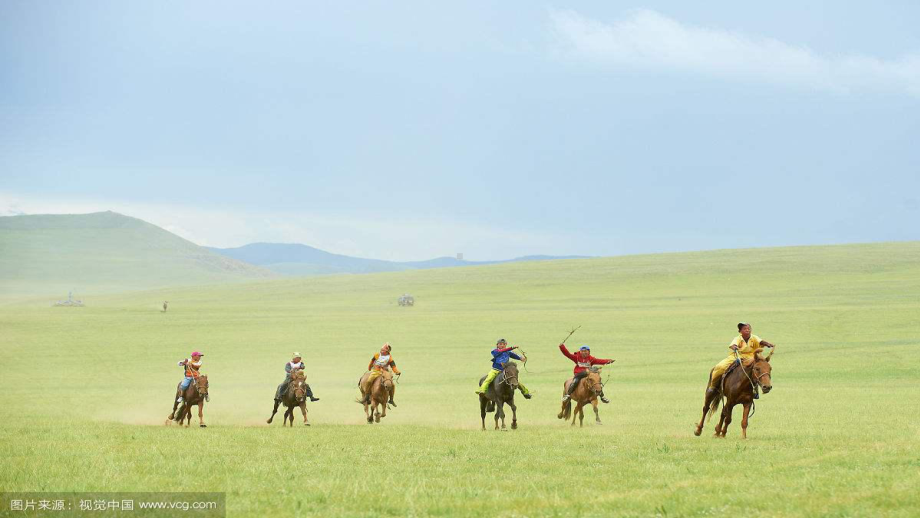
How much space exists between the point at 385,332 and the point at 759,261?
212ft

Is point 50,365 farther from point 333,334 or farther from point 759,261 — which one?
point 759,261

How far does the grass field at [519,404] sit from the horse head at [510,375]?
4.89 ft

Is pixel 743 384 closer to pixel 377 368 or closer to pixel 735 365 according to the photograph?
pixel 735 365

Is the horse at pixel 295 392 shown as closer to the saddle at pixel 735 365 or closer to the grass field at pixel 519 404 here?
the grass field at pixel 519 404

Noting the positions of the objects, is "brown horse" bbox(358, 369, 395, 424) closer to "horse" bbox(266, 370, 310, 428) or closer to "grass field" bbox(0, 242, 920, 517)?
"grass field" bbox(0, 242, 920, 517)

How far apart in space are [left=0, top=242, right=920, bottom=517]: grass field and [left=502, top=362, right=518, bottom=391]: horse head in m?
1.49

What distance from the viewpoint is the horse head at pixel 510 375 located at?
83.8 feet

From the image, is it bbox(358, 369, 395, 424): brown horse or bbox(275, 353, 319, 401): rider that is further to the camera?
bbox(358, 369, 395, 424): brown horse

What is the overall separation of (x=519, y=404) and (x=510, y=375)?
39.8 ft

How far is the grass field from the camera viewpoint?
1382cm

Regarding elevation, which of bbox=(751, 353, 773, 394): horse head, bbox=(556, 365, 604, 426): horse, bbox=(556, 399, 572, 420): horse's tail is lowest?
bbox=(556, 399, 572, 420): horse's tail

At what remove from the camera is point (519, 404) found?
37.4 meters

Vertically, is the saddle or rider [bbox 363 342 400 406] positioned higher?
the saddle

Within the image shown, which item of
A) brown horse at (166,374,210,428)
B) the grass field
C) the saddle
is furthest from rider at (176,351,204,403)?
the saddle
